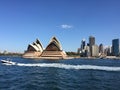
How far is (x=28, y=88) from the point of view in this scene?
62.5 ft

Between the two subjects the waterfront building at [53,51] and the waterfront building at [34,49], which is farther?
the waterfront building at [34,49]

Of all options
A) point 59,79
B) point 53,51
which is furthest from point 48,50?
point 59,79

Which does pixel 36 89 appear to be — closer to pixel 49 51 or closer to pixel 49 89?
pixel 49 89

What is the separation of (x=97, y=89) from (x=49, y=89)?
3.81m

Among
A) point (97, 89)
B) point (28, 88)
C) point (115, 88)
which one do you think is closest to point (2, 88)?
point (28, 88)

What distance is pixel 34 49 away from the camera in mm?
138000

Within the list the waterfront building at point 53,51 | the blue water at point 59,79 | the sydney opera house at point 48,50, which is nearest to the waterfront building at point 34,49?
the sydney opera house at point 48,50

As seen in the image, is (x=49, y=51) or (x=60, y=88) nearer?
(x=60, y=88)

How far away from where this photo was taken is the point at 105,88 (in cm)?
1938

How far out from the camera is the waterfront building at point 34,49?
137750 millimetres

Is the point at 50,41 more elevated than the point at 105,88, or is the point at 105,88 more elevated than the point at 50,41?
the point at 50,41

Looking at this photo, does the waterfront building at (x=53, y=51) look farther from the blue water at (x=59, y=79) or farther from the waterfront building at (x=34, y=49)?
the blue water at (x=59, y=79)

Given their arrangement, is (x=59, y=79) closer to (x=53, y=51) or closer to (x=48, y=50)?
(x=53, y=51)

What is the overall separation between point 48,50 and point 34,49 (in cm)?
836
